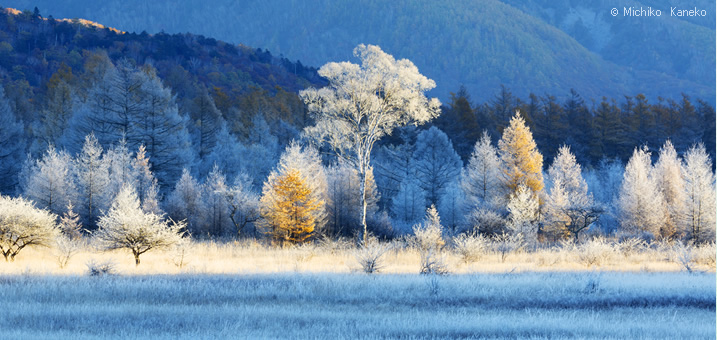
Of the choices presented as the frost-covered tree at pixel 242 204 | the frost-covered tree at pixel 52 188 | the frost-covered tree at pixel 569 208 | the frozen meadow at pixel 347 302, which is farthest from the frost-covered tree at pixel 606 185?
the frost-covered tree at pixel 52 188

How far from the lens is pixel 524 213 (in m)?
35.0

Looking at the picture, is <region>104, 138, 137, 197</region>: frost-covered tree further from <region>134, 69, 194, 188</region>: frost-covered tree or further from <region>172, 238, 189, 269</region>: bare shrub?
<region>172, 238, 189, 269</region>: bare shrub

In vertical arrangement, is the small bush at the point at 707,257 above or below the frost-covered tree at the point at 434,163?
below

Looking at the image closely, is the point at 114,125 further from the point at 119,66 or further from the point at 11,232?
the point at 11,232

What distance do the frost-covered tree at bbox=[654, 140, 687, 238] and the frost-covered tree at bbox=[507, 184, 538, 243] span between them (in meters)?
8.53

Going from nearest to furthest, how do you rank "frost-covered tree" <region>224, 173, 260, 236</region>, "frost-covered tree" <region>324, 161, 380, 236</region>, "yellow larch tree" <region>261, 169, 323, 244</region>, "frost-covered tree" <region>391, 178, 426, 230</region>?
"yellow larch tree" <region>261, 169, 323, 244</region>
"frost-covered tree" <region>224, 173, 260, 236</region>
"frost-covered tree" <region>324, 161, 380, 236</region>
"frost-covered tree" <region>391, 178, 426, 230</region>

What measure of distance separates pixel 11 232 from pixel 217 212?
18.5 metres

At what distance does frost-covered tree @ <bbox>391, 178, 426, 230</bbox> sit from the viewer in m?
45.3

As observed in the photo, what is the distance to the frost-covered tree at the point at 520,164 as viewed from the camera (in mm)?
39250

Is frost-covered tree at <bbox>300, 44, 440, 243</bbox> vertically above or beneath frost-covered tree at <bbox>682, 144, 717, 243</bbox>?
above

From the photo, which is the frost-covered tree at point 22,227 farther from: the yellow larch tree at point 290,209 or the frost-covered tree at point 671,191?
the frost-covered tree at point 671,191

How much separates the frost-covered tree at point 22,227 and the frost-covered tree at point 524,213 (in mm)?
21871

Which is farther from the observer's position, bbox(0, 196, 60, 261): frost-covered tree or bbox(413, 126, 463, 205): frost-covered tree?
bbox(413, 126, 463, 205): frost-covered tree

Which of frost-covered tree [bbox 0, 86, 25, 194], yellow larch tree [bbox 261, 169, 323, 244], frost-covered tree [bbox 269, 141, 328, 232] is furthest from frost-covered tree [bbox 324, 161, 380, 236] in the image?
frost-covered tree [bbox 0, 86, 25, 194]
